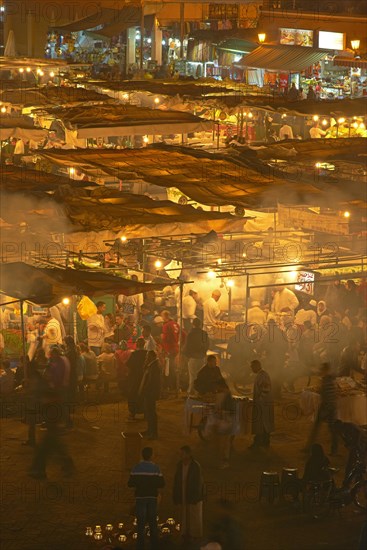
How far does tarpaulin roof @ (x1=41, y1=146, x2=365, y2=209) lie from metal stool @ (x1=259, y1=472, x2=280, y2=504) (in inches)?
231

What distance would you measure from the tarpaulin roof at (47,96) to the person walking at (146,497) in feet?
52.3

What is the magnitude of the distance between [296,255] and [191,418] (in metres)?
4.21

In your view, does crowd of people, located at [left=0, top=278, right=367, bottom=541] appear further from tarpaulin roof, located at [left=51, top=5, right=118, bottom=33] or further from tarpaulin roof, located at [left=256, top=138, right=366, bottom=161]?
tarpaulin roof, located at [left=51, top=5, right=118, bottom=33]

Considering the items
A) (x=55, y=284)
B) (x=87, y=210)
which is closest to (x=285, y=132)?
(x=87, y=210)

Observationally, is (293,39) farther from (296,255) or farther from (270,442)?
(270,442)

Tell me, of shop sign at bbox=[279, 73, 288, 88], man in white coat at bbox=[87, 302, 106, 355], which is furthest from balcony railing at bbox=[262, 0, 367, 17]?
man in white coat at bbox=[87, 302, 106, 355]

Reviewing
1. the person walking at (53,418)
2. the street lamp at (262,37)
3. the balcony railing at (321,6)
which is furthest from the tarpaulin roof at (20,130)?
the balcony railing at (321,6)

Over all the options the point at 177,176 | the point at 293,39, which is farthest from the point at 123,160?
→ the point at 293,39

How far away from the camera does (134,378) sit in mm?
13102

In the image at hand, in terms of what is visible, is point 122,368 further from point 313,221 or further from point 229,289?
point 313,221

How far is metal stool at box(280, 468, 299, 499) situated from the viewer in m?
10.5

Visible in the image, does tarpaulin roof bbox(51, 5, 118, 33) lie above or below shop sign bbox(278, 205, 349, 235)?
above

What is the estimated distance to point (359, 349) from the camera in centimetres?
1449

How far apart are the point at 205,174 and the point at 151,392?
18.6 ft
